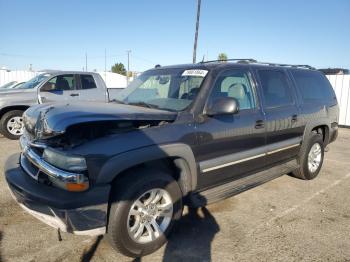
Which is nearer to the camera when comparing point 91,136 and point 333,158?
point 91,136

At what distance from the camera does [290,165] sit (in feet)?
15.7

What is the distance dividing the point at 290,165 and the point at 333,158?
9.58 ft

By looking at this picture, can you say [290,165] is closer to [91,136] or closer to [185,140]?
[185,140]

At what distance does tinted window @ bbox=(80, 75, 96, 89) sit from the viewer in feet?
28.9

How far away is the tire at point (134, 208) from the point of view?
267 cm

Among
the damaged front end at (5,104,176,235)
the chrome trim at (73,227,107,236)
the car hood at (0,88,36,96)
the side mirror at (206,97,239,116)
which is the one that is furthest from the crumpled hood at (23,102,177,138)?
the car hood at (0,88,36,96)

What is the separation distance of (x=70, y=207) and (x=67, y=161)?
0.38m

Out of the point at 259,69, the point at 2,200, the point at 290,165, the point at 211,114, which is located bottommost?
the point at 2,200

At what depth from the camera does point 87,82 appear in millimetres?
8906

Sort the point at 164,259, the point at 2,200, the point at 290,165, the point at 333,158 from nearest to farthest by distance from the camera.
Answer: the point at 164,259 → the point at 2,200 → the point at 290,165 → the point at 333,158

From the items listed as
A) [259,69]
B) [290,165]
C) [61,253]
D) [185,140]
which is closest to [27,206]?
[61,253]

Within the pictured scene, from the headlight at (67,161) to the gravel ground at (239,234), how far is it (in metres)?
0.97

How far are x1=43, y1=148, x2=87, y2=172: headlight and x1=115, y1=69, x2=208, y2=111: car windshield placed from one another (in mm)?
1270

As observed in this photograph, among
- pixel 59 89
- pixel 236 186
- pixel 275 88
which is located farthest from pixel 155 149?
pixel 59 89
